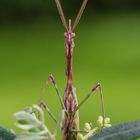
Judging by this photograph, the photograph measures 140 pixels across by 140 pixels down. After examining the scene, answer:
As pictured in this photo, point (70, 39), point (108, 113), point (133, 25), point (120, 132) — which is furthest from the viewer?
point (133, 25)

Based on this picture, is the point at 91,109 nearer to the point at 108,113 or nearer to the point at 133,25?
the point at 108,113

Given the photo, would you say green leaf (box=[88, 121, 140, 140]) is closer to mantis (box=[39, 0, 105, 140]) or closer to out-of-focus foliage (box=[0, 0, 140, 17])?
mantis (box=[39, 0, 105, 140])

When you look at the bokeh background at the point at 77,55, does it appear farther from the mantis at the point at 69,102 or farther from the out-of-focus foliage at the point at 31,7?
the mantis at the point at 69,102

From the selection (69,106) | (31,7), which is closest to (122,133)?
(69,106)

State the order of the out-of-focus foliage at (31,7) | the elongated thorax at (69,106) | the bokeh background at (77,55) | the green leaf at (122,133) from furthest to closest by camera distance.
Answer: the out-of-focus foliage at (31,7)
the bokeh background at (77,55)
the elongated thorax at (69,106)
the green leaf at (122,133)

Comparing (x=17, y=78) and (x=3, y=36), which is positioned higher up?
(x=3, y=36)

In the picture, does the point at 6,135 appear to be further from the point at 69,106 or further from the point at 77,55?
the point at 77,55

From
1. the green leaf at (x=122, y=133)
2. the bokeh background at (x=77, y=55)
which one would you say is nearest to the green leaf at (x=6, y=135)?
the green leaf at (x=122, y=133)

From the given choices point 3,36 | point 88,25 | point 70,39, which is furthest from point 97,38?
point 70,39
